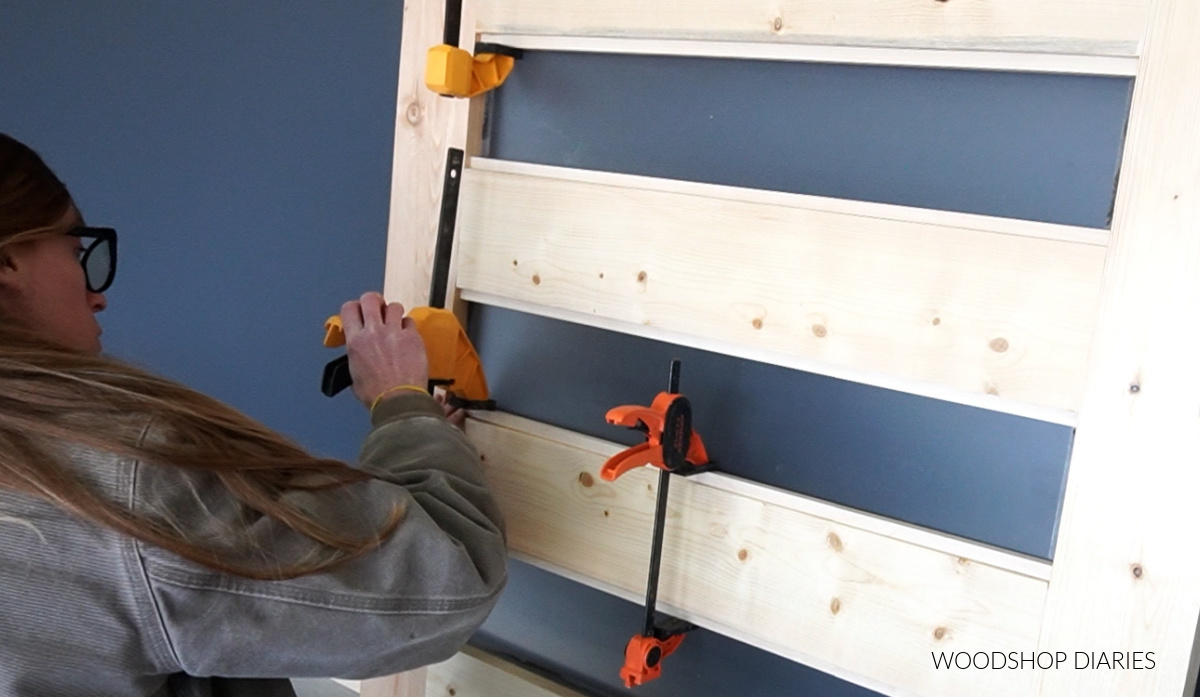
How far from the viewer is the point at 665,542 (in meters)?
1.31

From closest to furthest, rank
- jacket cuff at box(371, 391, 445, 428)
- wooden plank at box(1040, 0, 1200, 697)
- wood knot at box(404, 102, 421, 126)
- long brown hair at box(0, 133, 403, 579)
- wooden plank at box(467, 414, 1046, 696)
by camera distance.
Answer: long brown hair at box(0, 133, 403, 579) → wooden plank at box(1040, 0, 1200, 697) → wooden plank at box(467, 414, 1046, 696) → jacket cuff at box(371, 391, 445, 428) → wood knot at box(404, 102, 421, 126)

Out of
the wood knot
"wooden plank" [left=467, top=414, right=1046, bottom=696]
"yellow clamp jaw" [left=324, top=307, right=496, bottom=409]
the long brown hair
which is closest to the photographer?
the long brown hair

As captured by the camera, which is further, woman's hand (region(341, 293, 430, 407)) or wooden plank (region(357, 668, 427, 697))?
wooden plank (region(357, 668, 427, 697))

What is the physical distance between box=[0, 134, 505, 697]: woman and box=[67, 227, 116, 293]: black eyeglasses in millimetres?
31

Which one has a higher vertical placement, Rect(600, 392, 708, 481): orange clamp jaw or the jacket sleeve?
Rect(600, 392, 708, 481): orange clamp jaw

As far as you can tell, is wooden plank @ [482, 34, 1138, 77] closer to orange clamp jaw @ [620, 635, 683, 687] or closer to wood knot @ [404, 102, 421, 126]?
wood knot @ [404, 102, 421, 126]

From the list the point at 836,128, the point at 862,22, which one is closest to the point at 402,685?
the point at 836,128

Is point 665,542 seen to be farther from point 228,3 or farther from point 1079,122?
point 228,3

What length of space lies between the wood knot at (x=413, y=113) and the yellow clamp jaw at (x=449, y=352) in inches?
10.4

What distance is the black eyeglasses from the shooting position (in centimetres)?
113

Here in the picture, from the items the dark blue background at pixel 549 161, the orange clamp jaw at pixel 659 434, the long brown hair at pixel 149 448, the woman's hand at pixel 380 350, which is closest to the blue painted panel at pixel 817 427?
the dark blue background at pixel 549 161

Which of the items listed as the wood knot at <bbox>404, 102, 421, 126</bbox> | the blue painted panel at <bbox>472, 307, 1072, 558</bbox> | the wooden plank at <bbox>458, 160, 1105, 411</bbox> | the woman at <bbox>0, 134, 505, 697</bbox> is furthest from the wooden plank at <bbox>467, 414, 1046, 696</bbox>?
the wood knot at <bbox>404, 102, 421, 126</bbox>

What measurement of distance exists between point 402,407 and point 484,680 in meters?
0.50

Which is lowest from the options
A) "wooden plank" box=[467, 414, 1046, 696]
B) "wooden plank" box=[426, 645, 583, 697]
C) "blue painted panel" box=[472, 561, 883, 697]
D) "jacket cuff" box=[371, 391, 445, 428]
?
"wooden plank" box=[426, 645, 583, 697]
